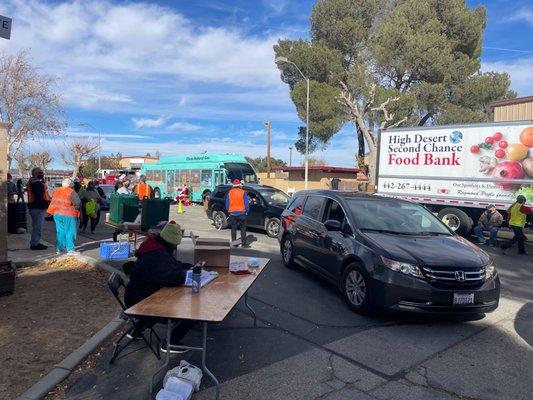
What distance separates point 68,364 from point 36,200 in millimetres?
6876

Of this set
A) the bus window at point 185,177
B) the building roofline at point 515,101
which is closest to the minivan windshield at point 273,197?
the bus window at point 185,177

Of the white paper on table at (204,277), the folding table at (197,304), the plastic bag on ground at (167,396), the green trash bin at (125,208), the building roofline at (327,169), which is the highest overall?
the building roofline at (327,169)

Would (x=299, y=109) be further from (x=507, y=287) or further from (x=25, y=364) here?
(x=25, y=364)

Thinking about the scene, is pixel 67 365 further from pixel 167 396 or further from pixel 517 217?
pixel 517 217

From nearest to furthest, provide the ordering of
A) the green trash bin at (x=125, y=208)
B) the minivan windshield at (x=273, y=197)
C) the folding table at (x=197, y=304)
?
the folding table at (x=197, y=304), the green trash bin at (x=125, y=208), the minivan windshield at (x=273, y=197)

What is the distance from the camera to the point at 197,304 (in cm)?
396

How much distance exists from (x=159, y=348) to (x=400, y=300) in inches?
112

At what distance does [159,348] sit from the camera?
16.0 feet

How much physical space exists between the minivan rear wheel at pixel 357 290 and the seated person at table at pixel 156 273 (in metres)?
2.39

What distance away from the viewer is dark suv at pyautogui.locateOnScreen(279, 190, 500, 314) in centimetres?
553

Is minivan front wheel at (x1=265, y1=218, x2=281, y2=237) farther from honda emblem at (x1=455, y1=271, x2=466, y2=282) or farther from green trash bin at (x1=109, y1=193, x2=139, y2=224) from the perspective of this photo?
honda emblem at (x1=455, y1=271, x2=466, y2=282)

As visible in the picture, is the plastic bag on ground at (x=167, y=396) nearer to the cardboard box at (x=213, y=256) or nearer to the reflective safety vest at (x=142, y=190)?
the cardboard box at (x=213, y=256)

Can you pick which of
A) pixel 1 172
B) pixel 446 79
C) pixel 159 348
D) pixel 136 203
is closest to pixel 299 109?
pixel 446 79

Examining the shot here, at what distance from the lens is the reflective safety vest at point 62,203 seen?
9.63 metres
